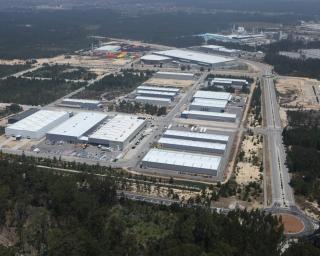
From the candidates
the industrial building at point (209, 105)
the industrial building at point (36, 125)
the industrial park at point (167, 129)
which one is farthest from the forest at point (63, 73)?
the industrial building at point (209, 105)

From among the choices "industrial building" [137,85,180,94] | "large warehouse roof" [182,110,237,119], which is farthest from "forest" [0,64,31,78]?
"large warehouse roof" [182,110,237,119]

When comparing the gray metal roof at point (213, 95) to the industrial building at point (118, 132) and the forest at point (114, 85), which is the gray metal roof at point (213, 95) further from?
the industrial building at point (118, 132)

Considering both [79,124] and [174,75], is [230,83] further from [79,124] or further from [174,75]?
[79,124]

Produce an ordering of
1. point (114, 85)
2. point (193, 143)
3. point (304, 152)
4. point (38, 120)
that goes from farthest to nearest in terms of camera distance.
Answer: point (114, 85), point (38, 120), point (193, 143), point (304, 152)

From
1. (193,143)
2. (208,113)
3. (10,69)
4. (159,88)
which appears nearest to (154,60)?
(159,88)

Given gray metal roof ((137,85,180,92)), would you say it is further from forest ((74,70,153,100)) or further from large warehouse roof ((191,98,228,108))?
large warehouse roof ((191,98,228,108))

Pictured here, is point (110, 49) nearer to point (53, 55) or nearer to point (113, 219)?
point (53, 55)

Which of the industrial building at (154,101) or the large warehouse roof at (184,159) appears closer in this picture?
the large warehouse roof at (184,159)
